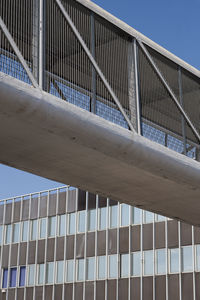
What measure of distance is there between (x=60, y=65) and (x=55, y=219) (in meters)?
37.9

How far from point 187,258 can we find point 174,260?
1051 mm

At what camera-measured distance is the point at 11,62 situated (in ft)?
42.1

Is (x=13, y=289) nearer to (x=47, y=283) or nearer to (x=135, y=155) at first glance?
(x=47, y=283)

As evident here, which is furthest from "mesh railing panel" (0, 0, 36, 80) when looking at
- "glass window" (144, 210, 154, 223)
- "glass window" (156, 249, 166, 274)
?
"glass window" (144, 210, 154, 223)

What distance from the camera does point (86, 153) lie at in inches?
575

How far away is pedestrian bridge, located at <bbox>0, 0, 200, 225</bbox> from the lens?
1282 centimetres

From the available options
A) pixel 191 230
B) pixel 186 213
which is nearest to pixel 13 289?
pixel 191 230

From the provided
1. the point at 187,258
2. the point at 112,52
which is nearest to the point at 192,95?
the point at 112,52

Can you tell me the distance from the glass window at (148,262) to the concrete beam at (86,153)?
25154mm

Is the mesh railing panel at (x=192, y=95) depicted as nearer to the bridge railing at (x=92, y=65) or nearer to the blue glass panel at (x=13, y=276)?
the bridge railing at (x=92, y=65)

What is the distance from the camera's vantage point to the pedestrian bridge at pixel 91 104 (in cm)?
1282

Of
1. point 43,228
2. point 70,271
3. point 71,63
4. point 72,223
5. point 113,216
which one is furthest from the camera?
point 43,228

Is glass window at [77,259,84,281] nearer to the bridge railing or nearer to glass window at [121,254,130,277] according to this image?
glass window at [121,254,130,277]

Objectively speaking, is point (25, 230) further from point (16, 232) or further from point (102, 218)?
point (102, 218)
